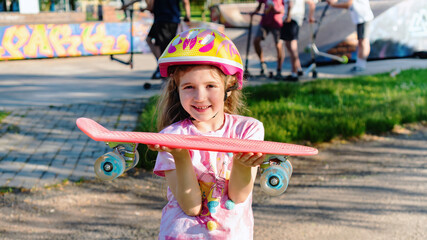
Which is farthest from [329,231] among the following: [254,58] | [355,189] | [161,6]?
[254,58]

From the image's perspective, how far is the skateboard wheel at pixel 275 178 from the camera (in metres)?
1.71

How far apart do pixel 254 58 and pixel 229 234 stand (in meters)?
10.7

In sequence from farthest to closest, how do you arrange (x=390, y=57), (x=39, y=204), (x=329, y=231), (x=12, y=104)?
1. (x=390, y=57)
2. (x=12, y=104)
3. (x=39, y=204)
4. (x=329, y=231)

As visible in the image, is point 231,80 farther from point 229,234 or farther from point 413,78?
point 413,78

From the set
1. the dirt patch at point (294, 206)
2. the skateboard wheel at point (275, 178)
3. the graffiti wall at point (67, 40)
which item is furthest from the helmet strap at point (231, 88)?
the graffiti wall at point (67, 40)

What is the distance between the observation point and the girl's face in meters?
Result: 1.88

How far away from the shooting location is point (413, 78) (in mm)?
8758

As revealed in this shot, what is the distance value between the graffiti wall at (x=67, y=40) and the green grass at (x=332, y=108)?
6.96m

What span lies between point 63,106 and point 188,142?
20.5 feet

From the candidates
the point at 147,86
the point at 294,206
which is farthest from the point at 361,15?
the point at 294,206

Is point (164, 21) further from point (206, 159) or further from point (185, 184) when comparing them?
point (185, 184)

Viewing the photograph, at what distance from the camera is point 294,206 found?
3.86 m

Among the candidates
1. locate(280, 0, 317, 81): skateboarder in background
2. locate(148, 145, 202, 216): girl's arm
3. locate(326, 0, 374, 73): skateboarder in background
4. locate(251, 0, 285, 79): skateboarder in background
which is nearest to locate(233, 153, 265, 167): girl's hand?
locate(148, 145, 202, 216): girl's arm

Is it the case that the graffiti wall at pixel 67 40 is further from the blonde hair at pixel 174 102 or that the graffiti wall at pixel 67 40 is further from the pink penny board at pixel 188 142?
the pink penny board at pixel 188 142
